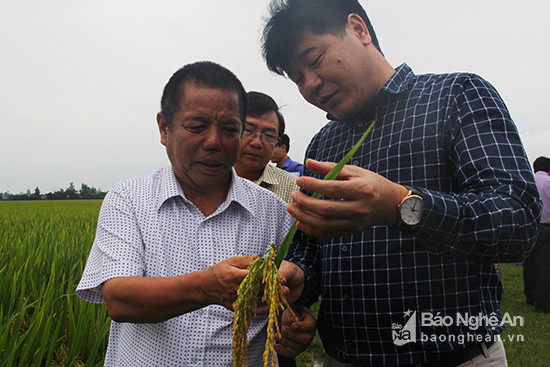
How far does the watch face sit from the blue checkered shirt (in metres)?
0.02

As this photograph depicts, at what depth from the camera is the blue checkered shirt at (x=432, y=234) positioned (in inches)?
39.1

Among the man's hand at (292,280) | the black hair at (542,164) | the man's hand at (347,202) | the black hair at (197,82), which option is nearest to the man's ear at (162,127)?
the black hair at (197,82)

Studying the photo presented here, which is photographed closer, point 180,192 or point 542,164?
point 180,192

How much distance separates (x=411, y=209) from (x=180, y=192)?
798 mm

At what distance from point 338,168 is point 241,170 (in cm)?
200

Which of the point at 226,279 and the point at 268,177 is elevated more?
the point at 268,177

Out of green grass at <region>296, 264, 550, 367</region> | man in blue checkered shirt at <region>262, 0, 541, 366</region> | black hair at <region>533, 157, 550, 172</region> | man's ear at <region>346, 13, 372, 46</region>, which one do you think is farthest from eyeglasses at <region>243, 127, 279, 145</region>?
black hair at <region>533, 157, 550, 172</region>

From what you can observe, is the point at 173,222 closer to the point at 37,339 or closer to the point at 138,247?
the point at 138,247

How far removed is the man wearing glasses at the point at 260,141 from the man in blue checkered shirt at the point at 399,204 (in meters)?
1.12

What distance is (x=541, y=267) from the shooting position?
5203mm

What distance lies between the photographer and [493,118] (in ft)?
3.77

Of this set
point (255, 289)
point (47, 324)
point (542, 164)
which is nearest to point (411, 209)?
point (255, 289)

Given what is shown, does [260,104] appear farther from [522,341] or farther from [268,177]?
[522,341]

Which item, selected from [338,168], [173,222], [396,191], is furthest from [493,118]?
[173,222]
